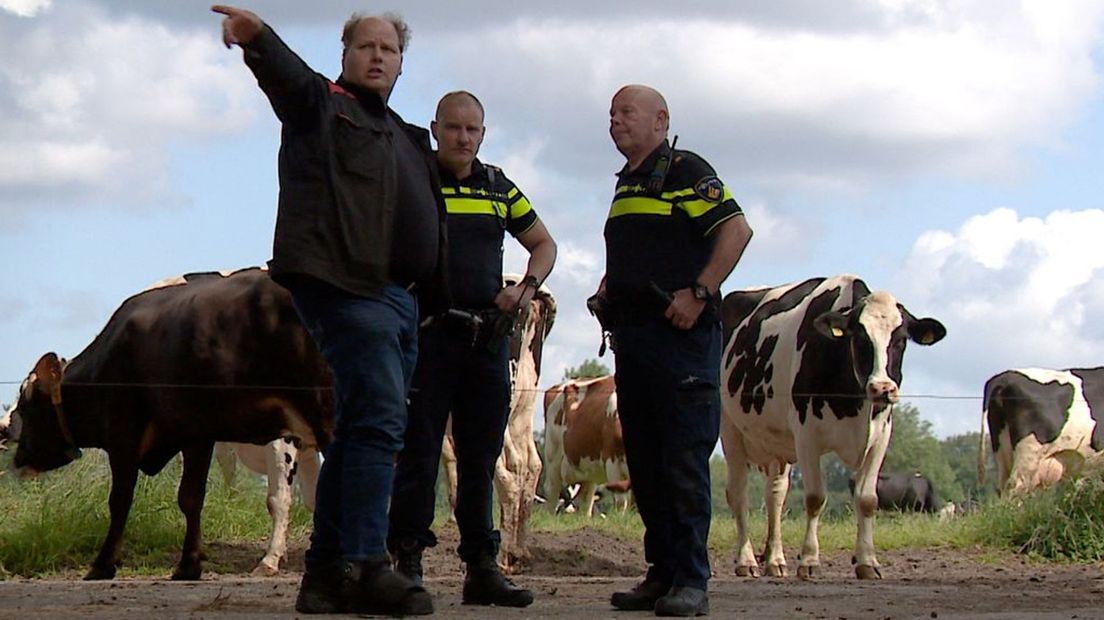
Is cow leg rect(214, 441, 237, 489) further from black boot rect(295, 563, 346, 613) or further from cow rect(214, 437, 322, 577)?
black boot rect(295, 563, 346, 613)

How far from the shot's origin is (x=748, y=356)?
1501 cm

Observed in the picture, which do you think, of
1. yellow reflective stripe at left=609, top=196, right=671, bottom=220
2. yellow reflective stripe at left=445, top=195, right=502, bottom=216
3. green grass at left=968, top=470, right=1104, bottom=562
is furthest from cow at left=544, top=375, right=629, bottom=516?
yellow reflective stripe at left=609, top=196, right=671, bottom=220

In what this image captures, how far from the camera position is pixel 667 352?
7.83 meters

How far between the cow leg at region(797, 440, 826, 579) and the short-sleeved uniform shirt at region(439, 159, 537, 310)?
18.0ft

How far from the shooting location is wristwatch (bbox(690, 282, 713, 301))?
771 centimetres

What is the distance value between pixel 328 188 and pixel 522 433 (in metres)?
8.03

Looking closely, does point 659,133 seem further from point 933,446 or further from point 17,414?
point 933,446

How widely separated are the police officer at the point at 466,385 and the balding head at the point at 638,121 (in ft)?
2.44

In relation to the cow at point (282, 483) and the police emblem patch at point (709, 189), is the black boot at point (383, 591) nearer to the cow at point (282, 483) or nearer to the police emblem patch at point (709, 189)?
the police emblem patch at point (709, 189)

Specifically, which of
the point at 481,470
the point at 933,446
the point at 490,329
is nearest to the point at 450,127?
the point at 490,329

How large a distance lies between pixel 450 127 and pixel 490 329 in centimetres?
101

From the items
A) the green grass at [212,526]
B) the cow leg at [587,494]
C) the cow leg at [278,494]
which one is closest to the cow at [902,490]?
the cow leg at [587,494]

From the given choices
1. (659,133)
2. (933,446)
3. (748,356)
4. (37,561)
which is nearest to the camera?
(659,133)

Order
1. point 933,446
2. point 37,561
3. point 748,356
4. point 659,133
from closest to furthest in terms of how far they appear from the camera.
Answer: point 659,133
point 37,561
point 748,356
point 933,446
